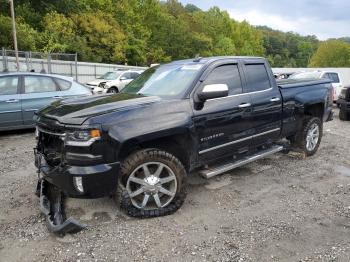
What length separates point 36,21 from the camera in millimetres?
37281

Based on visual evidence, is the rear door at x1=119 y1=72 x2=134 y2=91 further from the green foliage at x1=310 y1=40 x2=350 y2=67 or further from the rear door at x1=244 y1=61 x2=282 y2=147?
the green foliage at x1=310 y1=40 x2=350 y2=67

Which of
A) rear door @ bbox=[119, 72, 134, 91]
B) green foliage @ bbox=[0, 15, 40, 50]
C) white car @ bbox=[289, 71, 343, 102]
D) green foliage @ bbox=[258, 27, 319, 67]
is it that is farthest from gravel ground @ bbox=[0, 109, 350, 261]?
green foliage @ bbox=[258, 27, 319, 67]

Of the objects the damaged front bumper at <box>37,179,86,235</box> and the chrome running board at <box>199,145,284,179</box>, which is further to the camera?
the chrome running board at <box>199,145,284,179</box>

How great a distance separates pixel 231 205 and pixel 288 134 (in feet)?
7.32

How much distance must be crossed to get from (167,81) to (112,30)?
37775 millimetres

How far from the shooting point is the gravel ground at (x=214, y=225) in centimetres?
345

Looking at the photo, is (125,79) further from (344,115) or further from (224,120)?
(224,120)

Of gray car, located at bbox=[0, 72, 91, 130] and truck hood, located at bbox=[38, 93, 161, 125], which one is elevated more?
truck hood, located at bbox=[38, 93, 161, 125]

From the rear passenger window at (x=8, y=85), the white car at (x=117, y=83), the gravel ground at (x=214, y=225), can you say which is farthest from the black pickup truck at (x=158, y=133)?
the white car at (x=117, y=83)

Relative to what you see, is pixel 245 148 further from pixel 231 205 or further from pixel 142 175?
pixel 142 175

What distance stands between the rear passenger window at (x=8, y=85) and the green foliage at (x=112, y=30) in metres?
14.2

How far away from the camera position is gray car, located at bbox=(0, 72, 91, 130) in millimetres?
8211

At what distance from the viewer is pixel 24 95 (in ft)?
27.6

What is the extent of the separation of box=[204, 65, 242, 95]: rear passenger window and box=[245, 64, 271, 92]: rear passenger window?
0.73 feet
